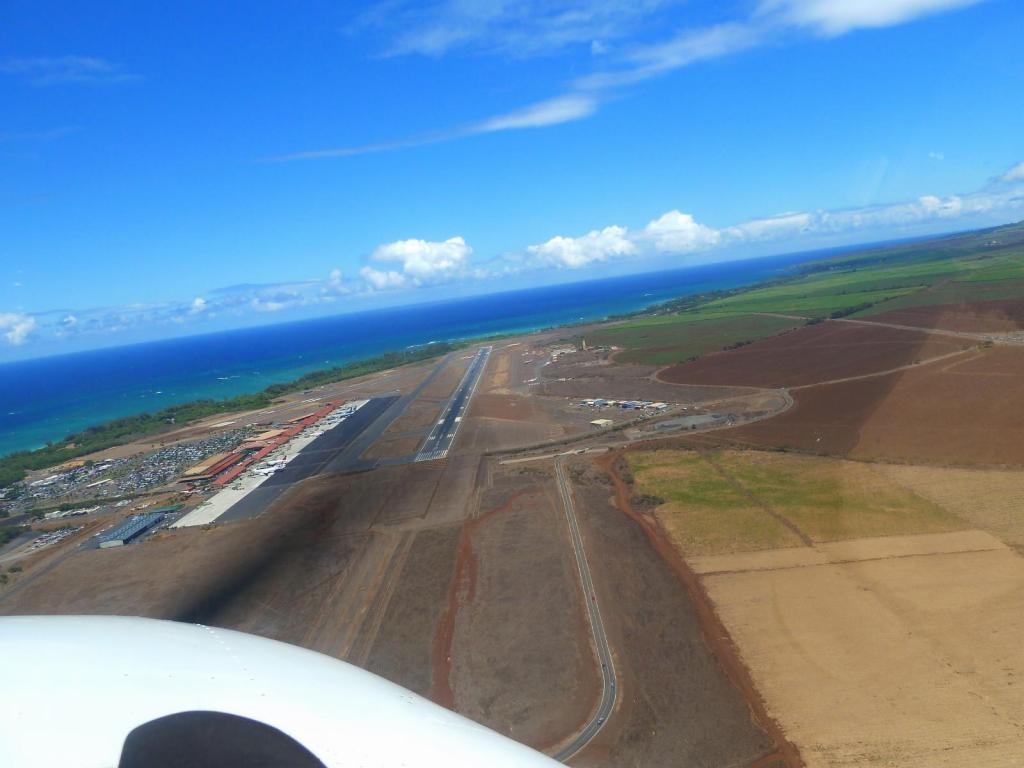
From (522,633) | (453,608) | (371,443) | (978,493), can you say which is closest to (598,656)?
(522,633)

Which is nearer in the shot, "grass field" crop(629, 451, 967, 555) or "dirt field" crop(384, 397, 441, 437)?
"grass field" crop(629, 451, 967, 555)

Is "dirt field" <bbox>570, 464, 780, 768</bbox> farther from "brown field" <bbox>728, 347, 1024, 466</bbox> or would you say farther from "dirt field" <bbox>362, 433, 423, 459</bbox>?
"dirt field" <bbox>362, 433, 423, 459</bbox>

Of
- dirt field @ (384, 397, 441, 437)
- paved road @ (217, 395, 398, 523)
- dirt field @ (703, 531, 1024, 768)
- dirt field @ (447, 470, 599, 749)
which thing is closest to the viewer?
dirt field @ (703, 531, 1024, 768)

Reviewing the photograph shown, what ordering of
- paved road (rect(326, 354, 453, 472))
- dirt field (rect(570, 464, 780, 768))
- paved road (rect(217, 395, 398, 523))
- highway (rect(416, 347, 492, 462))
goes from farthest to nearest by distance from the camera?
highway (rect(416, 347, 492, 462)), paved road (rect(326, 354, 453, 472)), paved road (rect(217, 395, 398, 523)), dirt field (rect(570, 464, 780, 768))

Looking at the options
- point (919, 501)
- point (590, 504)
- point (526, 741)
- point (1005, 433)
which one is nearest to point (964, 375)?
point (1005, 433)

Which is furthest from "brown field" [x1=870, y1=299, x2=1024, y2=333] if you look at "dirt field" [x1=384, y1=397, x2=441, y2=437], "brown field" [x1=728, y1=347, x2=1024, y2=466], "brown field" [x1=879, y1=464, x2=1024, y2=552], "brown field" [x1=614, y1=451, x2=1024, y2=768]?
"dirt field" [x1=384, y1=397, x2=441, y2=437]

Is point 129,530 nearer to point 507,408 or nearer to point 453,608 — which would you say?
point 453,608

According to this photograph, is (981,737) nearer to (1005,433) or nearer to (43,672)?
(43,672)
